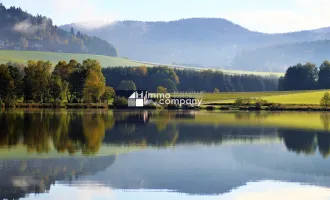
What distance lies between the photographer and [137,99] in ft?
344

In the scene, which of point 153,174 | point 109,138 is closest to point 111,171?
point 153,174

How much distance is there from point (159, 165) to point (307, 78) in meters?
121

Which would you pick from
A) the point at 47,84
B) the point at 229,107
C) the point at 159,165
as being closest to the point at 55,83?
the point at 47,84

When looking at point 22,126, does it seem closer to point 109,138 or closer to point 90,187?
point 109,138

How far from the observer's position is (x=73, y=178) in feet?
72.7

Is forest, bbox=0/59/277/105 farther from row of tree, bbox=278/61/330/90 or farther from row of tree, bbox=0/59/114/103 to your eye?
row of tree, bbox=278/61/330/90

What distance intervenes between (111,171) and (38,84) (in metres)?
69.6

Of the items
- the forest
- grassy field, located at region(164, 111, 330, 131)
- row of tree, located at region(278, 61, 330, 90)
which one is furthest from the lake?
row of tree, located at region(278, 61, 330, 90)

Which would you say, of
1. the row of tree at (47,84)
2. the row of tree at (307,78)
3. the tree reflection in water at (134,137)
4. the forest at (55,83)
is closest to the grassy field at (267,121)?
the tree reflection in water at (134,137)

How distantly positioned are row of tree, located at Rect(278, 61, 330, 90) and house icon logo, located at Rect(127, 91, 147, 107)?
51.5 meters

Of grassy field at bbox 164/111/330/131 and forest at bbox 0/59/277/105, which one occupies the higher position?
forest at bbox 0/59/277/105

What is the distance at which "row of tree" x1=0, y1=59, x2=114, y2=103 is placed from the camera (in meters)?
89.2

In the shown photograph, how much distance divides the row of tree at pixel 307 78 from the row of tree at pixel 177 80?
18381mm

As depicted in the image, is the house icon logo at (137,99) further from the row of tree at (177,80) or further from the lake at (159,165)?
the lake at (159,165)
